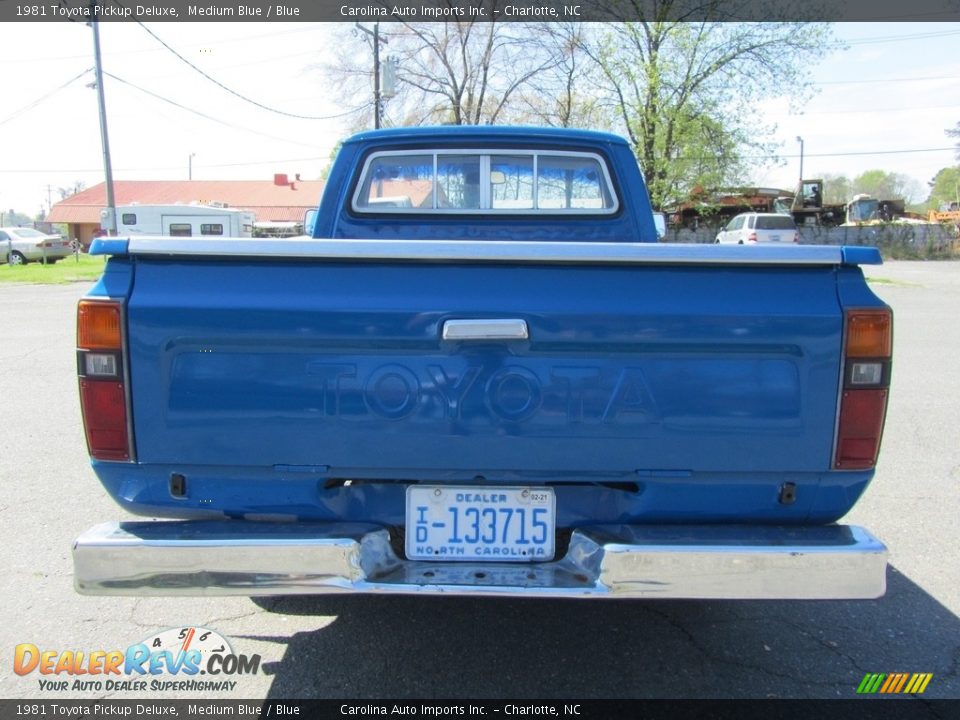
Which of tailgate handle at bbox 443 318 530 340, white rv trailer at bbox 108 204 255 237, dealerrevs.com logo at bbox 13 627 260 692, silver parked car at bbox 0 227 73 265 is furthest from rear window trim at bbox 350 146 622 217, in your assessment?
silver parked car at bbox 0 227 73 265

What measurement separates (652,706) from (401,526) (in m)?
1.07

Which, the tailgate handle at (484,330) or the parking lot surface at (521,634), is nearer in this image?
the tailgate handle at (484,330)

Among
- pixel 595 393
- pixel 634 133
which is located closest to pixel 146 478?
pixel 595 393

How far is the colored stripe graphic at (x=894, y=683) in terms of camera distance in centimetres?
257

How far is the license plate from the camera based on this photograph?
2.30 meters

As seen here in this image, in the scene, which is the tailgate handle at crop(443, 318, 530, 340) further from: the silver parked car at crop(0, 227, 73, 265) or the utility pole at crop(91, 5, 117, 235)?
the silver parked car at crop(0, 227, 73, 265)

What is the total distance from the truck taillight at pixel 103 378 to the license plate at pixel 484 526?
0.98 meters

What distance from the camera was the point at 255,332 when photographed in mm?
2180

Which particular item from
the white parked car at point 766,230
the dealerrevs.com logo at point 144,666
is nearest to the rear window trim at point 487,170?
the dealerrevs.com logo at point 144,666

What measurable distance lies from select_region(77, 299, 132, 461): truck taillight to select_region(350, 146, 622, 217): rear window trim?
1.69 m

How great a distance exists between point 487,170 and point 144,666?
2701 millimetres

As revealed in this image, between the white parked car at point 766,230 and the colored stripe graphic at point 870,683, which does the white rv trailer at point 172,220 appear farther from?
the colored stripe graphic at point 870,683

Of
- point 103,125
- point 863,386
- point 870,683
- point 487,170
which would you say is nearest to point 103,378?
point 487,170

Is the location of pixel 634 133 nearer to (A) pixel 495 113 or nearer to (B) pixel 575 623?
(A) pixel 495 113
